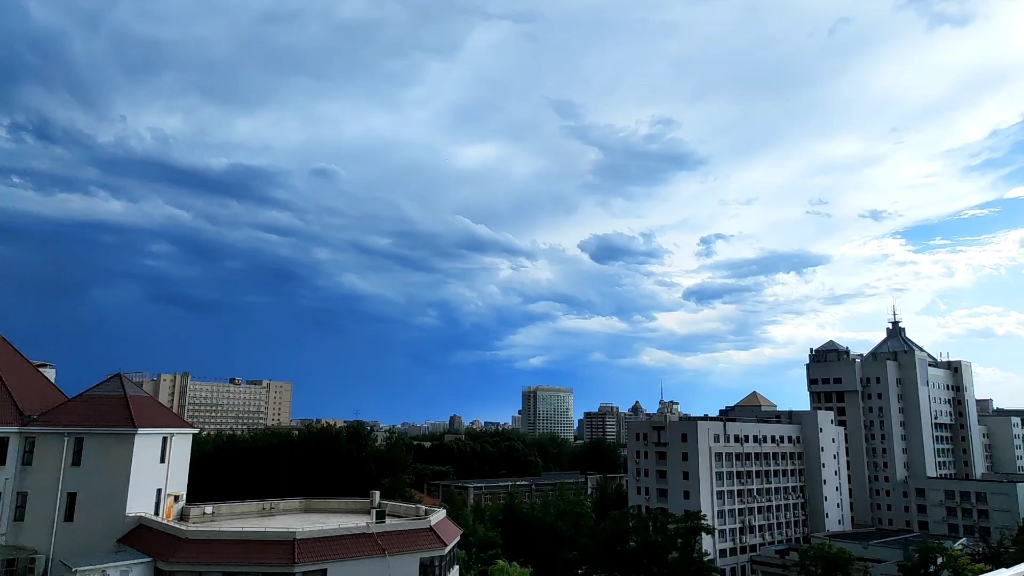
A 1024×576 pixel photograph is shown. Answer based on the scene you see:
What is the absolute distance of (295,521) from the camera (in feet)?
69.8

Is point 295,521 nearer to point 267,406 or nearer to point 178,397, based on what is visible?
point 178,397

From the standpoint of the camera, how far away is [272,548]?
15844mm

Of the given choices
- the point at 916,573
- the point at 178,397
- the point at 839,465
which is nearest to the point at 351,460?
the point at 916,573

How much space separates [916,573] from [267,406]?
132666 millimetres

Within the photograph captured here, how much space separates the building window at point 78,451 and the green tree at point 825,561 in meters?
35.2

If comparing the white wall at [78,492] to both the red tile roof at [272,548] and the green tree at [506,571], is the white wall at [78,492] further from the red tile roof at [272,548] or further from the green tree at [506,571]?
the green tree at [506,571]

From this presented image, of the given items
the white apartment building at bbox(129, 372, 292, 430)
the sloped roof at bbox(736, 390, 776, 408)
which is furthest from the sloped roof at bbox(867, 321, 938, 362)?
the white apartment building at bbox(129, 372, 292, 430)

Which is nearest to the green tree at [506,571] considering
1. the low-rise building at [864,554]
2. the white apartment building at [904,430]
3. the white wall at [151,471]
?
the white wall at [151,471]

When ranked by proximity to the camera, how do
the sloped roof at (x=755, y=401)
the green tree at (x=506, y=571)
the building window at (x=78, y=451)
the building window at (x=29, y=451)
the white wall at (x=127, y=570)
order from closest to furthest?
the white wall at (x=127, y=570), the building window at (x=78, y=451), the building window at (x=29, y=451), the green tree at (x=506, y=571), the sloped roof at (x=755, y=401)

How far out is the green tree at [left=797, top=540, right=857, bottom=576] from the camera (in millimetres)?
33625

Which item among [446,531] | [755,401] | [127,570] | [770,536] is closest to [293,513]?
[446,531]

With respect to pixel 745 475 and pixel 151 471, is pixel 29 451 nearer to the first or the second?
pixel 151 471

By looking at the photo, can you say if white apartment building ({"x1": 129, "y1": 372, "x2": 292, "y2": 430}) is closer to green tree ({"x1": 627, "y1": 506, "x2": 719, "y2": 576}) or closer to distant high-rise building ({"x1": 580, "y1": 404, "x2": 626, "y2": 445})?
distant high-rise building ({"x1": 580, "y1": 404, "x2": 626, "y2": 445})

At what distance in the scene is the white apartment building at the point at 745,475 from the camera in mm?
47250
